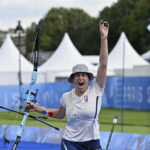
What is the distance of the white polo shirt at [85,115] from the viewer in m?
5.46

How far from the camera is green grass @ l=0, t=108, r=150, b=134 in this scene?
17203 millimetres

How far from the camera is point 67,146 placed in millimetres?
5582

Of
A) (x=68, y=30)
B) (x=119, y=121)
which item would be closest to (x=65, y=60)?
(x=119, y=121)

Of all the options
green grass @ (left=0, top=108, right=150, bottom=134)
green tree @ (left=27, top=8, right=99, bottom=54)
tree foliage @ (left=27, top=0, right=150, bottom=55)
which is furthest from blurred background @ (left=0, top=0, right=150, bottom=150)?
green tree @ (left=27, top=8, right=99, bottom=54)

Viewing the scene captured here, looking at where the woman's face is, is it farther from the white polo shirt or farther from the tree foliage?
the tree foliage

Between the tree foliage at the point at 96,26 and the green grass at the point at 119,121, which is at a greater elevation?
the tree foliage at the point at 96,26

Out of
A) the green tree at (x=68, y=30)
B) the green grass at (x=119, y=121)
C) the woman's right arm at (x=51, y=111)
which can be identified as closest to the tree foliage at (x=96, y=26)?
the green tree at (x=68, y=30)

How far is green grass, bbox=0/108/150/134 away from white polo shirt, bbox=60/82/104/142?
9.98m

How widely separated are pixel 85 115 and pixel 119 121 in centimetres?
1412

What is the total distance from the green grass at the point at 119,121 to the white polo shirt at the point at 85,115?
32.7ft

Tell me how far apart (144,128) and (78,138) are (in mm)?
12340

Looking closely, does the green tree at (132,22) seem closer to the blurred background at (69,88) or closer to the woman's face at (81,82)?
the blurred background at (69,88)

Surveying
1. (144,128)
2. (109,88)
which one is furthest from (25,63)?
(144,128)

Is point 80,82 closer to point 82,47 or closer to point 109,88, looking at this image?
point 109,88
